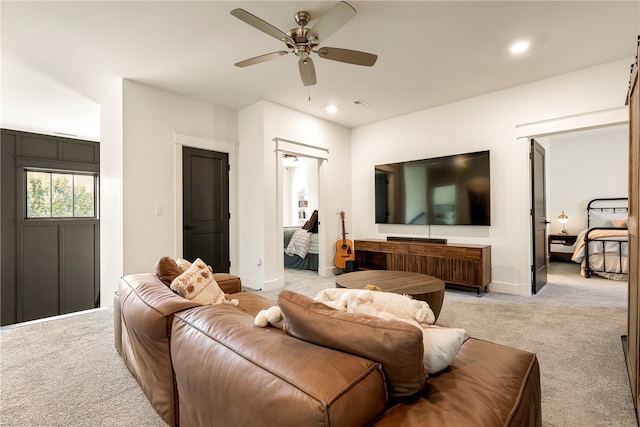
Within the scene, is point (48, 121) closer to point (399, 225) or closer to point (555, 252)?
point (399, 225)

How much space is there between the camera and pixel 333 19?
208cm

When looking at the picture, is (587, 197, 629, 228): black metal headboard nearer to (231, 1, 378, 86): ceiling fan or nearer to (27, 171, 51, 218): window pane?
(231, 1, 378, 86): ceiling fan

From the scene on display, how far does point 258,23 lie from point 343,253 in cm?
368

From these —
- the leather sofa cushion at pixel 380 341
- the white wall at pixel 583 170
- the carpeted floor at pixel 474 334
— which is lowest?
the carpeted floor at pixel 474 334

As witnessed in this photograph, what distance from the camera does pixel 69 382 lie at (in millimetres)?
1881

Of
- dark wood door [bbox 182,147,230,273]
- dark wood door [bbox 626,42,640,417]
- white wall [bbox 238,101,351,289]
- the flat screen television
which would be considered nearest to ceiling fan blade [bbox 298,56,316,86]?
white wall [bbox 238,101,351,289]

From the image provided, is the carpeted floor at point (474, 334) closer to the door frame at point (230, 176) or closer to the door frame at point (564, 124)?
the door frame at point (564, 124)

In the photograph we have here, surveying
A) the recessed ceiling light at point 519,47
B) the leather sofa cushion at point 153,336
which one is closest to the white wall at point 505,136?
the recessed ceiling light at point 519,47

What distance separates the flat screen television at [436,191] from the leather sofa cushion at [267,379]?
12.4 feet

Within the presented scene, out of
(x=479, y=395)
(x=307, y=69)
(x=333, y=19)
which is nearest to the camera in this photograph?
(x=479, y=395)

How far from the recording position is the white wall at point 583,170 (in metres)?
6.10

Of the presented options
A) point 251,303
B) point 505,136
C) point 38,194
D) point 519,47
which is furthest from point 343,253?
point 38,194

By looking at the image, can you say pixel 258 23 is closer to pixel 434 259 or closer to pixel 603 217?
pixel 434 259

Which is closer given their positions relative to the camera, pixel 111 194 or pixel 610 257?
pixel 111 194
